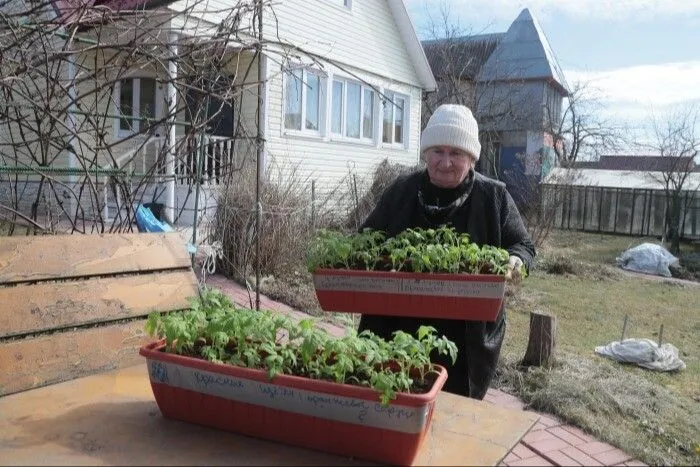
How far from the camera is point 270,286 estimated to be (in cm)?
736

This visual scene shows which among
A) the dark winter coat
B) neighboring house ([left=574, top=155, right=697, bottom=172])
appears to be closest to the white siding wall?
neighboring house ([left=574, top=155, right=697, bottom=172])

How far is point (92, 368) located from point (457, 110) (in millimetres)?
1774

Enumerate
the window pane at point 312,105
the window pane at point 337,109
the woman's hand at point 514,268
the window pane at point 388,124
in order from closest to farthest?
the woman's hand at point 514,268
the window pane at point 312,105
the window pane at point 337,109
the window pane at point 388,124

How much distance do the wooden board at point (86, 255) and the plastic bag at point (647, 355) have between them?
450 centimetres

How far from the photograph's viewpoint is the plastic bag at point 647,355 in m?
5.65

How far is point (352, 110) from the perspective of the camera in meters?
14.8

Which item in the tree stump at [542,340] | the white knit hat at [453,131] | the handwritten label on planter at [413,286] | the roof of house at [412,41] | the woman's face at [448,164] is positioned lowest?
the tree stump at [542,340]

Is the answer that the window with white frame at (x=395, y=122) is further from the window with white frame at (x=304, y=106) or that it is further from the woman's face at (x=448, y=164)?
the woman's face at (x=448, y=164)

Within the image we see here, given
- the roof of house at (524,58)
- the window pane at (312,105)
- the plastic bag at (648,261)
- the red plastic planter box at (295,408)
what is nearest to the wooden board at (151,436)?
the red plastic planter box at (295,408)

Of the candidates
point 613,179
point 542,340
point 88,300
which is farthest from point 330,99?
point 88,300

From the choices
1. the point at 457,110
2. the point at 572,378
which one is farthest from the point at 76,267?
the point at 572,378

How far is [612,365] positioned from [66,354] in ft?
15.6

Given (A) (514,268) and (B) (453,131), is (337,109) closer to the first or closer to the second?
(B) (453,131)

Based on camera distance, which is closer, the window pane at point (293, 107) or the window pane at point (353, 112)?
the window pane at point (293, 107)
